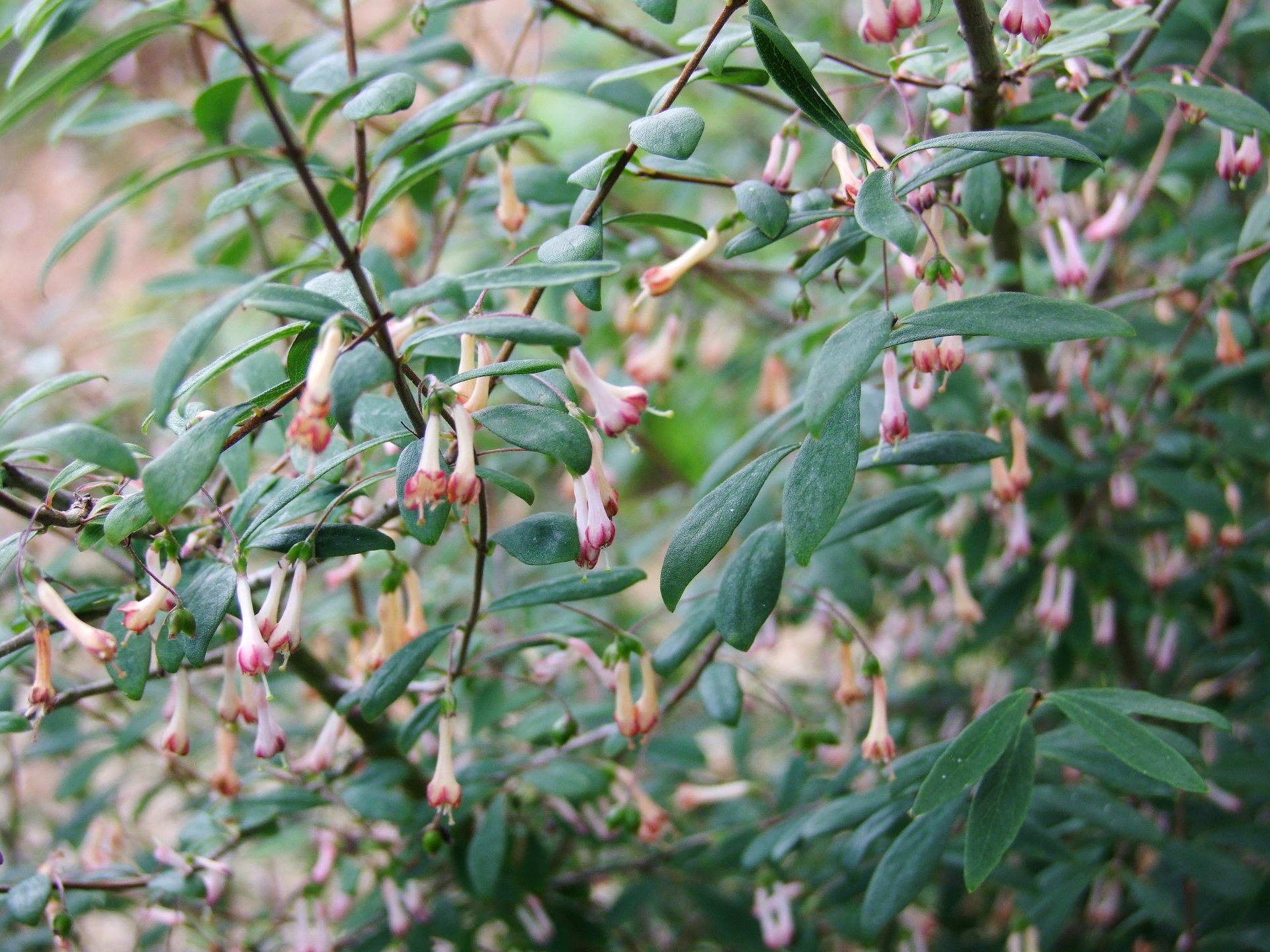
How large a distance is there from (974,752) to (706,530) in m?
0.28

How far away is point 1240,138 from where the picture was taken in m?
0.99

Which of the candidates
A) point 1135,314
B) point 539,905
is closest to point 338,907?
point 539,905

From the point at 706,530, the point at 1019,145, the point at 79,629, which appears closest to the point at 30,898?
the point at 79,629

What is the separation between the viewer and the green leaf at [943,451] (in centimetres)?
86

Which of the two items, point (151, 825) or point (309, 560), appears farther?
point (151, 825)

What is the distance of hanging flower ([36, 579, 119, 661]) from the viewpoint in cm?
71

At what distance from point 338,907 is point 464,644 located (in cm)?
56

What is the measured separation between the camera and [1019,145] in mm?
666

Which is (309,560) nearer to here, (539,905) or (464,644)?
(464,644)

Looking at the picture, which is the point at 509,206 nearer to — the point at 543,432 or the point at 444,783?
the point at 543,432

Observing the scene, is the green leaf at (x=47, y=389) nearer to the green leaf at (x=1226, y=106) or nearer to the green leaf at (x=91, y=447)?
the green leaf at (x=91, y=447)

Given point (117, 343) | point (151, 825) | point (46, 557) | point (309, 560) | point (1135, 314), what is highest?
point (309, 560)

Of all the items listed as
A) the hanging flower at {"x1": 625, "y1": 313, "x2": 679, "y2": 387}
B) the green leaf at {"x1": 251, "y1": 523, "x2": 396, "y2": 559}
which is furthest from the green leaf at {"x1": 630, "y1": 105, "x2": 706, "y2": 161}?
the hanging flower at {"x1": 625, "y1": 313, "x2": 679, "y2": 387}

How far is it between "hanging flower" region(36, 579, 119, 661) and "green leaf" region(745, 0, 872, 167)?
611 millimetres
